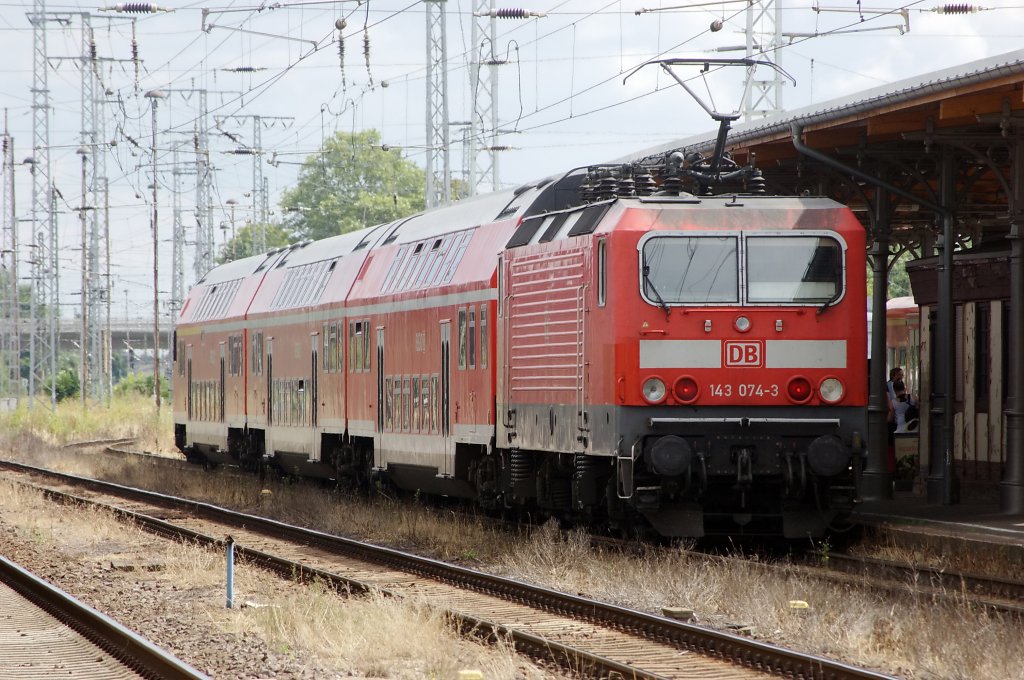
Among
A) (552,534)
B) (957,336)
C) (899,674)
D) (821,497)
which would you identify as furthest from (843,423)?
(957,336)

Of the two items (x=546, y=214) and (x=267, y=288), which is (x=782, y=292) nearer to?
(x=546, y=214)

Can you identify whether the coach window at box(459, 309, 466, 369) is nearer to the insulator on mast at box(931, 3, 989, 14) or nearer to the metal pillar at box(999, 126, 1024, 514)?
the metal pillar at box(999, 126, 1024, 514)

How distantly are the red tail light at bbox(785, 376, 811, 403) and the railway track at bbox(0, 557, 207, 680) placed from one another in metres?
6.16

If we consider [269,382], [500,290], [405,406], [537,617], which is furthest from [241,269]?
[537,617]

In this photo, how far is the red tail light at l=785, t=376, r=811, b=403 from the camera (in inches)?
551

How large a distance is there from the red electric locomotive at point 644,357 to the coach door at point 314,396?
429 centimetres

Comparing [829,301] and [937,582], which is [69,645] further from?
[829,301]

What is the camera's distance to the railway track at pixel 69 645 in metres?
9.42

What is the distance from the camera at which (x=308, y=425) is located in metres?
23.8

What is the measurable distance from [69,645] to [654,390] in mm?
5546

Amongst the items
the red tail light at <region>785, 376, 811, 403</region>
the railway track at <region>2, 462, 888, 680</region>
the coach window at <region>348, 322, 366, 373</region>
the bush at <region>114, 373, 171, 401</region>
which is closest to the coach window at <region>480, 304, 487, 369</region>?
the railway track at <region>2, 462, 888, 680</region>

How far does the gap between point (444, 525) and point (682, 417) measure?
4.48 metres

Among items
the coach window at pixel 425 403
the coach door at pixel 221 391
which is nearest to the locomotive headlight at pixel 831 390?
the coach window at pixel 425 403

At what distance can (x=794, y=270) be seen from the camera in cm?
1425
